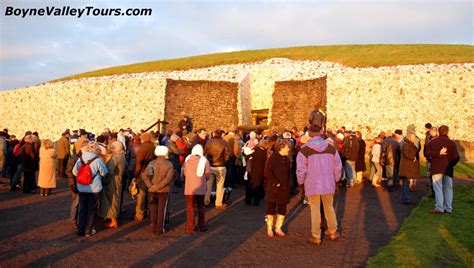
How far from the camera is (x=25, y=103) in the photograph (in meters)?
37.9

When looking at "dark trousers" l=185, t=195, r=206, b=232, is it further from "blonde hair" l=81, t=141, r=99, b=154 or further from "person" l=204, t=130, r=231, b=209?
"person" l=204, t=130, r=231, b=209

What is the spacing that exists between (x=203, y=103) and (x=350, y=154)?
1662cm

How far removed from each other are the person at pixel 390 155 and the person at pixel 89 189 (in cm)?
902

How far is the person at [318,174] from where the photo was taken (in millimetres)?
7605

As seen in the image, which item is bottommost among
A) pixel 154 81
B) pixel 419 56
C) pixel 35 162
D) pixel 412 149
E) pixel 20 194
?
pixel 20 194

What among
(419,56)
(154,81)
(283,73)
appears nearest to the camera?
(154,81)

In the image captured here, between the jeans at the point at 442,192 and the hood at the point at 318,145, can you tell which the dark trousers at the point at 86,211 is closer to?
the hood at the point at 318,145

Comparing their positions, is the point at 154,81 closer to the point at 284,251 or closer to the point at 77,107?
the point at 77,107

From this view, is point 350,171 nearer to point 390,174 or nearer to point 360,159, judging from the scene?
point 360,159

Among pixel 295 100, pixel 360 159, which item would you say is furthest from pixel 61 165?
pixel 295 100

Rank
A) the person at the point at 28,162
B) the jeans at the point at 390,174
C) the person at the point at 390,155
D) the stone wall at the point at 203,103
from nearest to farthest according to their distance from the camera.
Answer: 1. the person at the point at 28,162
2. the person at the point at 390,155
3. the jeans at the point at 390,174
4. the stone wall at the point at 203,103

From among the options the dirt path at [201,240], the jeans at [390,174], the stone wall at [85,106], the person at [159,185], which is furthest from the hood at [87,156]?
the stone wall at [85,106]

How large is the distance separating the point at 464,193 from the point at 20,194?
1300 cm

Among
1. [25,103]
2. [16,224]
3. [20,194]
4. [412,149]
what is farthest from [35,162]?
[25,103]
